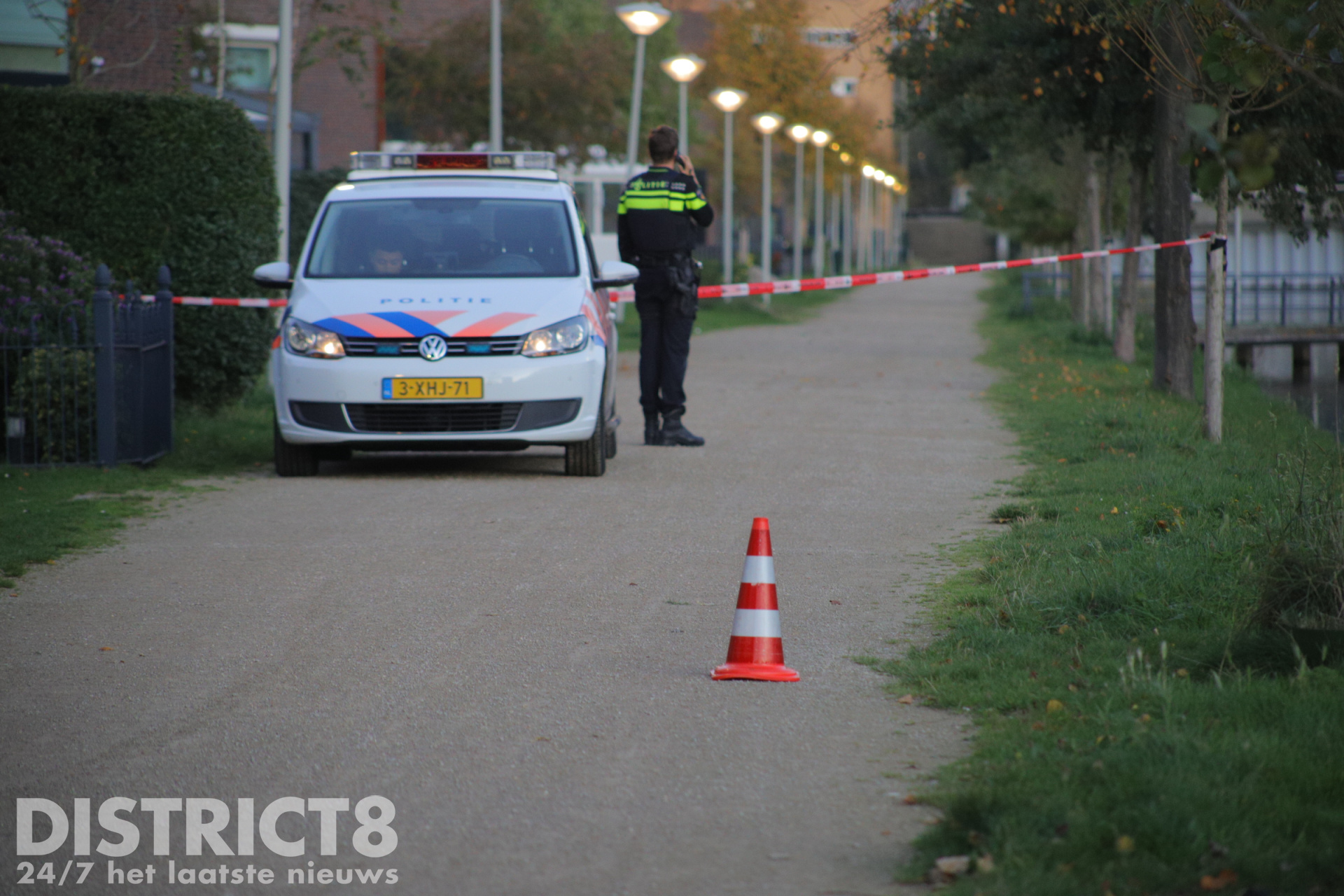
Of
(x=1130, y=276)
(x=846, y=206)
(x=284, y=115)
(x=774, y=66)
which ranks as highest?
(x=774, y=66)

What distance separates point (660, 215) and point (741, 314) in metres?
24.9

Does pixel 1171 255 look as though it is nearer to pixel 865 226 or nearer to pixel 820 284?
pixel 820 284

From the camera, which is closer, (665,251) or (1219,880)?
(1219,880)

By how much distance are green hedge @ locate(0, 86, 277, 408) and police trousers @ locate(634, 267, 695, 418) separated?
149 inches

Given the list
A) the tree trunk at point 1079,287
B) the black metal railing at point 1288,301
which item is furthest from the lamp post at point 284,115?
the black metal railing at point 1288,301

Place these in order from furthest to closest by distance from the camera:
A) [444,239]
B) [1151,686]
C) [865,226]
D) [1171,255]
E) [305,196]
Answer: [865,226], [305,196], [1171,255], [444,239], [1151,686]

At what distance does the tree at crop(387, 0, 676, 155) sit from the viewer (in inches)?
1355

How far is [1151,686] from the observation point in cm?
484

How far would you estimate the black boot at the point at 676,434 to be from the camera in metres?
12.4

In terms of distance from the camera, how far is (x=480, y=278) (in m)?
10.7

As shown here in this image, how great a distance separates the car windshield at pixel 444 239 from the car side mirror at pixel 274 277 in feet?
0.56

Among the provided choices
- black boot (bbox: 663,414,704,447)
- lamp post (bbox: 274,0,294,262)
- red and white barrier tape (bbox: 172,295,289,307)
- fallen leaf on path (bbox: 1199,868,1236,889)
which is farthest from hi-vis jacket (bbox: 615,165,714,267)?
fallen leaf on path (bbox: 1199,868,1236,889)

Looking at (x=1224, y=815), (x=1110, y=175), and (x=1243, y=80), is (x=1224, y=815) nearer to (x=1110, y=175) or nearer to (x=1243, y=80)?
(x=1243, y=80)

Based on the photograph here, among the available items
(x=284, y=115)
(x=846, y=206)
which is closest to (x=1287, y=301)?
(x=284, y=115)
